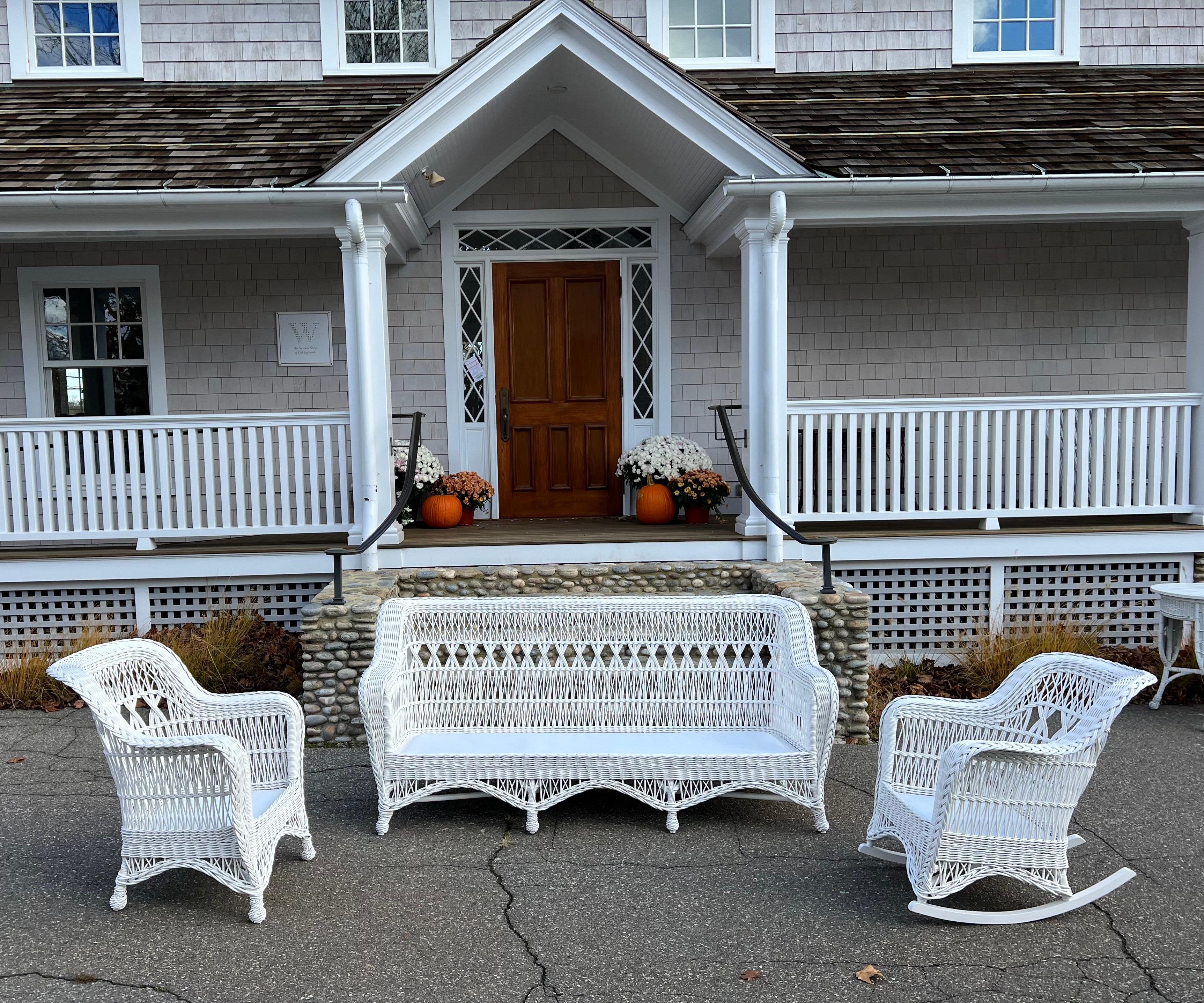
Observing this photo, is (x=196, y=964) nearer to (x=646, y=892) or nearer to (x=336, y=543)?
(x=646, y=892)

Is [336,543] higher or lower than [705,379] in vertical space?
lower

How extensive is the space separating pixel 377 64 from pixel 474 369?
9.93ft

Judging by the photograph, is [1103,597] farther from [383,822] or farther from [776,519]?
[383,822]

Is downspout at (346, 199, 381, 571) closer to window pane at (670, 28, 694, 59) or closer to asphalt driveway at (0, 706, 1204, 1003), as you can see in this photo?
asphalt driveway at (0, 706, 1204, 1003)

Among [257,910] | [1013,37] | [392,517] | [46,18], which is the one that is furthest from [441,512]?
[1013,37]

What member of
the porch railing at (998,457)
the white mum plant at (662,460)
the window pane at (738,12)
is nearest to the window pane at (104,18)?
the window pane at (738,12)

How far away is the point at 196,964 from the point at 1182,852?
3956 millimetres

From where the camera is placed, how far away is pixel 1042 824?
3758 mm

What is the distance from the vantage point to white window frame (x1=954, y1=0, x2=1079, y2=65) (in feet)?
31.8

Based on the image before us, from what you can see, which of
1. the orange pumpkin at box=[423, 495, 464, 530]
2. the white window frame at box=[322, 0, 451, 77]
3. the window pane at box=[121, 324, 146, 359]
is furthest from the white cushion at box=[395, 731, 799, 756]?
the white window frame at box=[322, 0, 451, 77]

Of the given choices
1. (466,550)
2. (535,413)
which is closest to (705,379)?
(535,413)

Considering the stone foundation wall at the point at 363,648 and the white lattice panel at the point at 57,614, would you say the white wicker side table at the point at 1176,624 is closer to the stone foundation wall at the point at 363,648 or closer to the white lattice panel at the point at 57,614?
the stone foundation wall at the point at 363,648

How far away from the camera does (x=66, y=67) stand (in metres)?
9.58

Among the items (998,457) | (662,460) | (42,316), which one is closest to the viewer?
(998,457)
